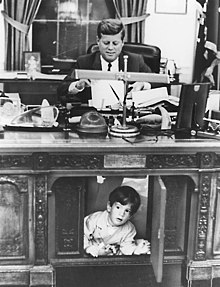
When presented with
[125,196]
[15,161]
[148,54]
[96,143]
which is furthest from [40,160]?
[148,54]

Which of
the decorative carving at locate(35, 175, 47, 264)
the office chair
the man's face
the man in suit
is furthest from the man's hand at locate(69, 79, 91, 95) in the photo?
the office chair

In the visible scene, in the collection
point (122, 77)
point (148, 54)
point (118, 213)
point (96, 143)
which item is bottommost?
point (118, 213)

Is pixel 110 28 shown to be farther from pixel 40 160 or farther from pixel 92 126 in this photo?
pixel 40 160

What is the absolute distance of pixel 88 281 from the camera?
3.04 metres

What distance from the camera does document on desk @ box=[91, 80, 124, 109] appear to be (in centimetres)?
316

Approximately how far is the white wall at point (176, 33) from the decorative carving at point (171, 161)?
3.84 meters

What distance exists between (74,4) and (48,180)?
3.92m

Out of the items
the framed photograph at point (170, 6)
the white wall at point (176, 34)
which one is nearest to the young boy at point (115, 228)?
the white wall at point (176, 34)

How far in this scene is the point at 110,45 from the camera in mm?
3436

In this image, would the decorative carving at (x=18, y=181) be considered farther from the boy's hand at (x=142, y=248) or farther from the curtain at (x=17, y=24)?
the curtain at (x=17, y=24)

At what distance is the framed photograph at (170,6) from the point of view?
6.40 meters

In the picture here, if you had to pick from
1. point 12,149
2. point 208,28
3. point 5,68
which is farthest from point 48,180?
point 208,28

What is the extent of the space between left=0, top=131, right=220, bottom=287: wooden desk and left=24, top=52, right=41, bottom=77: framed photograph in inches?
118

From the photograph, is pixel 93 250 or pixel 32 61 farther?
pixel 32 61
